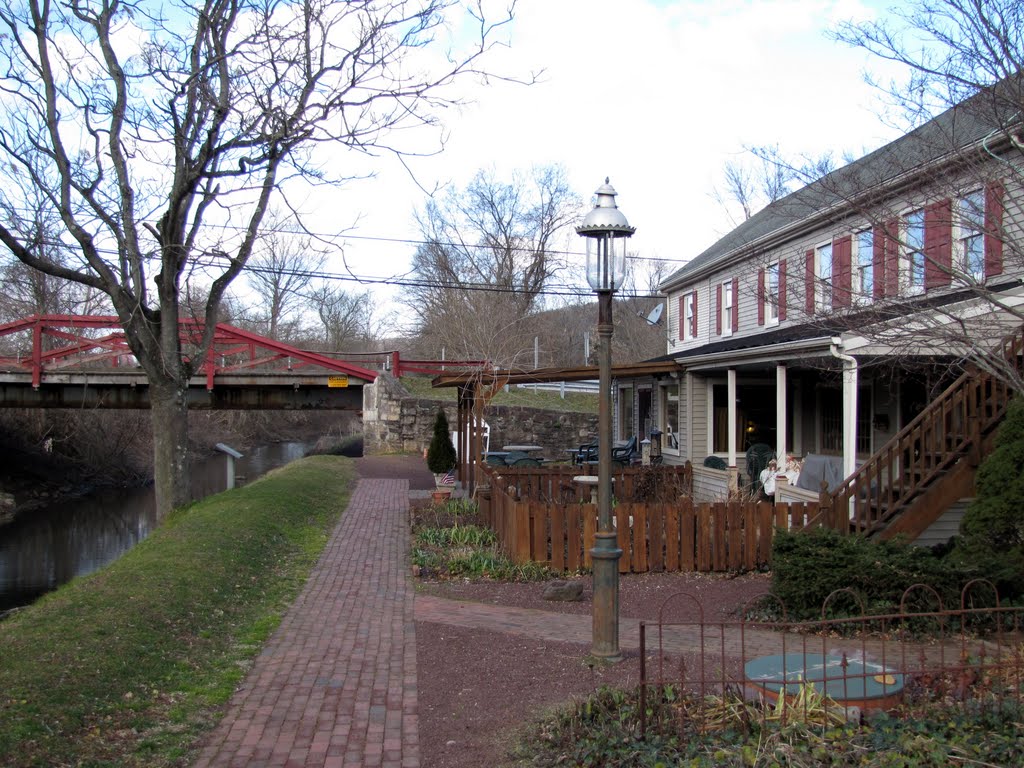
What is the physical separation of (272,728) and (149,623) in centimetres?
269

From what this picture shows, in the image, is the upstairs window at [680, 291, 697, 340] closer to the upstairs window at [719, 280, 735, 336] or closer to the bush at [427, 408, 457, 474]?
the upstairs window at [719, 280, 735, 336]

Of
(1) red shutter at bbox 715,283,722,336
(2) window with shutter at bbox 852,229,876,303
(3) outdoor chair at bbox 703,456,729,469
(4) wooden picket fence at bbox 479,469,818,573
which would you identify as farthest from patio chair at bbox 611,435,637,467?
(4) wooden picket fence at bbox 479,469,818,573

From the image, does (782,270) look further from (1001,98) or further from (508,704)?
(508,704)

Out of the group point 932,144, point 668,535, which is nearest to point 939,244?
point 932,144

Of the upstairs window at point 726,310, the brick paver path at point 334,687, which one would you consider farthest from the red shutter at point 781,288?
the upstairs window at point 726,310

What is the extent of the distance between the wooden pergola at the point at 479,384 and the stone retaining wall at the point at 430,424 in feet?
40.2

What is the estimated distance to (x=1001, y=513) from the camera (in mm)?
7688

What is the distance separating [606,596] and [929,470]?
16.2ft

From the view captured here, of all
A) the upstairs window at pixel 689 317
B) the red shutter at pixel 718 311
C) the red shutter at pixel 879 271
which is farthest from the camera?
the upstairs window at pixel 689 317

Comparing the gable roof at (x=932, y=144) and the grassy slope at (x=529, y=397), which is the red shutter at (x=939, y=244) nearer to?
the gable roof at (x=932, y=144)

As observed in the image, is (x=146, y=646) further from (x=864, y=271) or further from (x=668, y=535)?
(x=864, y=271)

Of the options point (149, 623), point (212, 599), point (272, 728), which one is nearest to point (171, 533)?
point (212, 599)

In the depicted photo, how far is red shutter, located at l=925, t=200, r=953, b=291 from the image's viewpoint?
7.09 m

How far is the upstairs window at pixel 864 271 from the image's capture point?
7.88 m
